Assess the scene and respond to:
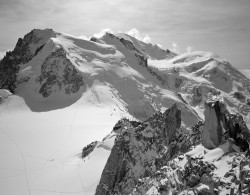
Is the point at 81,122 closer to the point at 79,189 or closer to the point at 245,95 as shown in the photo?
the point at 79,189

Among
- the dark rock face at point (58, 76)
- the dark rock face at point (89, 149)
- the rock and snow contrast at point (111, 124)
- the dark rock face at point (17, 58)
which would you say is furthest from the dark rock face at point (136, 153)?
the dark rock face at point (17, 58)

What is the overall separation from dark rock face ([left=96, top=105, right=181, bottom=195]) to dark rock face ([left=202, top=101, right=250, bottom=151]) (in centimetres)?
981

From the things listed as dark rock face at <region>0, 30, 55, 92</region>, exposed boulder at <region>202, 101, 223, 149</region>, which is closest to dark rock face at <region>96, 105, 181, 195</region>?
exposed boulder at <region>202, 101, 223, 149</region>

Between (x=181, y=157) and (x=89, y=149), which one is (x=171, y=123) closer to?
(x=181, y=157)

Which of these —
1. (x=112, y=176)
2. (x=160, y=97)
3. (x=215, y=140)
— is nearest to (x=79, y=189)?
(x=112, y=176)

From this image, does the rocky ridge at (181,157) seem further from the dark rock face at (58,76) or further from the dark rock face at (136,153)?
the dark rock face at (58,76)

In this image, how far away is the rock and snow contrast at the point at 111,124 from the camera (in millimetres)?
24844

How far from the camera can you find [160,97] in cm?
11500

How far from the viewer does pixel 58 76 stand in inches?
4395

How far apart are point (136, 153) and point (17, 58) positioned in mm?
111023

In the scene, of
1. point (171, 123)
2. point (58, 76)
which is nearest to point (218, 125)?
point (171, 123)

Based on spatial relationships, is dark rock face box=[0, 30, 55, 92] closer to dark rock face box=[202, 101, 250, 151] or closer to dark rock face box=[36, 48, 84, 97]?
dark rock face box=[36, 48, 84, 97]

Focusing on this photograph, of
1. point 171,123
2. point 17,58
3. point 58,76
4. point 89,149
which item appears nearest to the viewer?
point 171,123

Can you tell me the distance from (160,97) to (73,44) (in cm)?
4237
